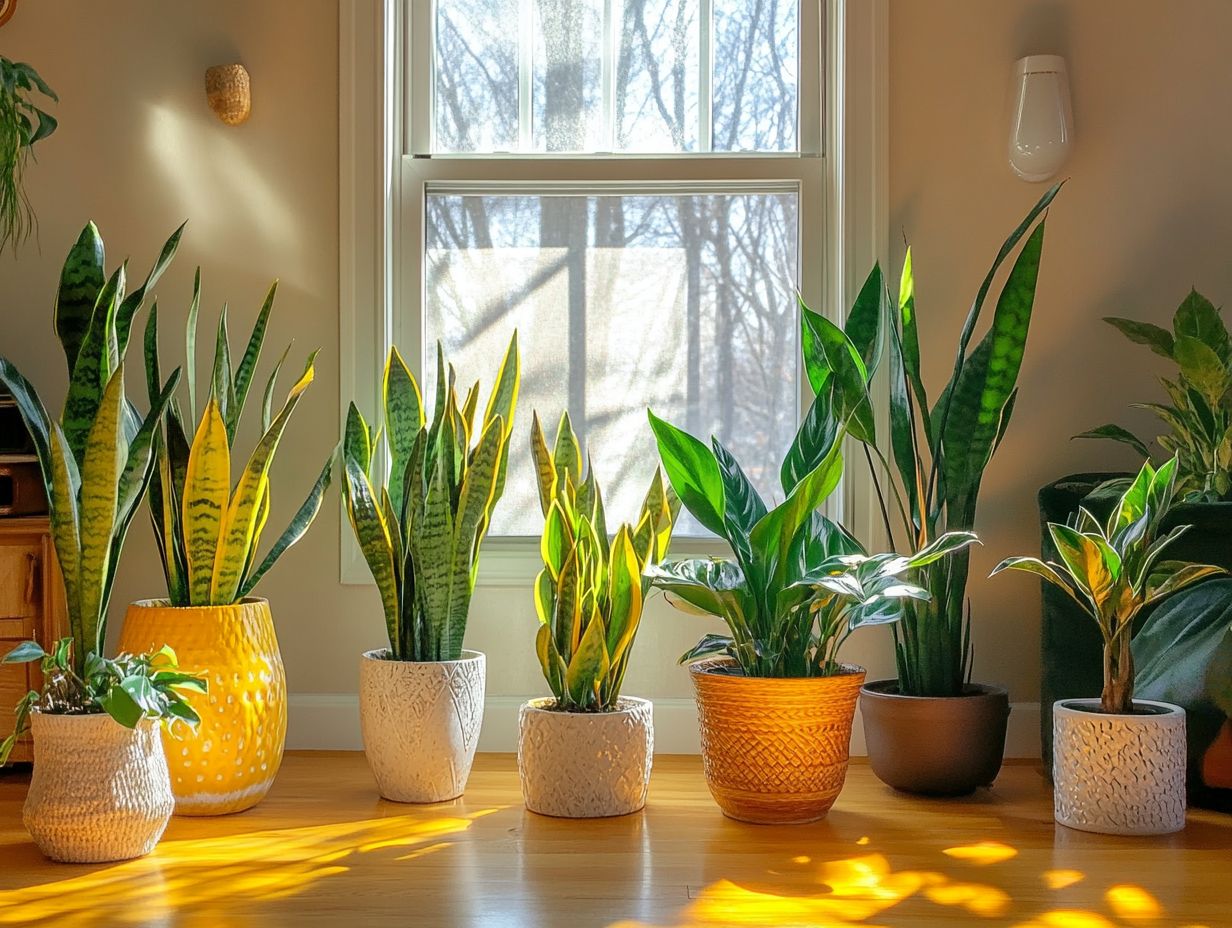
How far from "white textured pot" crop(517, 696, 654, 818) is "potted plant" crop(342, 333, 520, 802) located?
7.2 inches

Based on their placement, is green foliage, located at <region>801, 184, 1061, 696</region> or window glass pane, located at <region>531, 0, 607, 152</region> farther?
window glass pane, located at <region>531, 0, 607, 152</region>

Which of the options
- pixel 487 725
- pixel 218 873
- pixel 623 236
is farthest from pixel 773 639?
pixel 623 236

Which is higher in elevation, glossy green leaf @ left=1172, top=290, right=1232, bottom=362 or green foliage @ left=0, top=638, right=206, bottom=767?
glossy green leaf @ left=1172, top=290, right=1232, bottom=362

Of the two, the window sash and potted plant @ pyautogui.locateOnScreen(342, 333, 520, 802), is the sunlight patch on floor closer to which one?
potted plant @ pyautogui.locateOnScreen(342, 333, 520, 802)

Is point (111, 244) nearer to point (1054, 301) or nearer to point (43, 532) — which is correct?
point (43, 532)

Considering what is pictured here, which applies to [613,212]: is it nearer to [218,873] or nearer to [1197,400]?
[1197,400]

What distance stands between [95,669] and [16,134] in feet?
3.80

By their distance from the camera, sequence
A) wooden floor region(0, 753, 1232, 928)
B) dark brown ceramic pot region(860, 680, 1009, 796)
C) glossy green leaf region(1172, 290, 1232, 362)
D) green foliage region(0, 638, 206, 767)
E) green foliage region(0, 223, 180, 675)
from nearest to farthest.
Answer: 1. wooden floor region(0, 753, 1232, 928)
2. green foliage region(0, 638, 206, 767)
3. green foliage region(0, 223, 180, 675)
4. dark brown ceramic pot region(860, 680, 1009, 796)
5. glossy green leaf region(1172, 290, 1232, 362)

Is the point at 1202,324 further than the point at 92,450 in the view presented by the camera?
Yes

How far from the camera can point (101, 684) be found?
209 centimetres

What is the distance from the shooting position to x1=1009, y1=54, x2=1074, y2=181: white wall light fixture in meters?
2.81

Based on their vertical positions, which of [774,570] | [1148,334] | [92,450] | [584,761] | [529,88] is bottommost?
[584,761]

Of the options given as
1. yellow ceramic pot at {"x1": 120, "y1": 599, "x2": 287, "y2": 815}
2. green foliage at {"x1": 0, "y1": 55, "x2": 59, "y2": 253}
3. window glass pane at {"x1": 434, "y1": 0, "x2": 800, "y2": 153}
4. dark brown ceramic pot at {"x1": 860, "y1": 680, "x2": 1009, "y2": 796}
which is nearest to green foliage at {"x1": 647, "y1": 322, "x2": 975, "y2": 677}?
dark brown ceramic pot at {"x1": 860, "y1": 680, "x2": 1009, "y2": 796}

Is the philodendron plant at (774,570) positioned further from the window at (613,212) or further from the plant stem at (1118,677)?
the window at (613,212)
